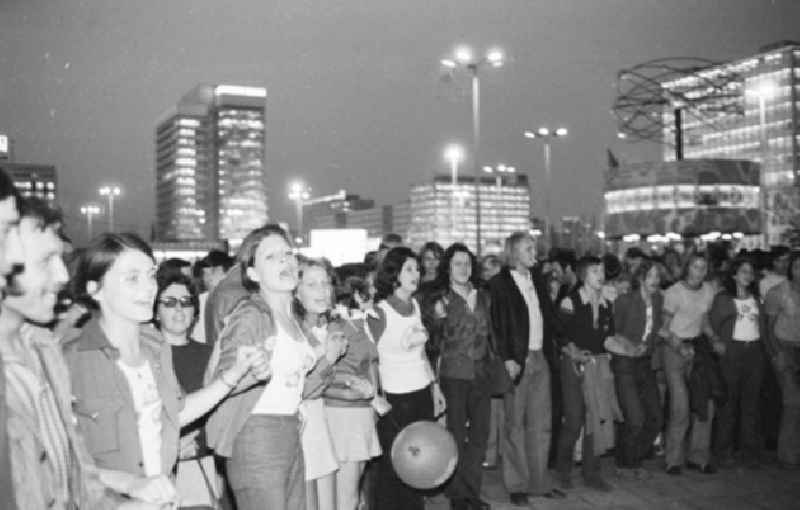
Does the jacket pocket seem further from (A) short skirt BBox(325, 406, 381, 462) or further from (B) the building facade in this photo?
(B) the building facade

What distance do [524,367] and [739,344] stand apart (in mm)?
3045

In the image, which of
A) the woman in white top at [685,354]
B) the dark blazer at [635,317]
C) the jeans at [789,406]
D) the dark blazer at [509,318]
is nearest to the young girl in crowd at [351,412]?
the dark blazer at [509,318]

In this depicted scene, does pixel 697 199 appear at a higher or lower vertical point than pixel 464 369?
higher

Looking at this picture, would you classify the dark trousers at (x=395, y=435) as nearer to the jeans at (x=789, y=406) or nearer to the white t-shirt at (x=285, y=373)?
the white t-shirt at (x=285, y=373)

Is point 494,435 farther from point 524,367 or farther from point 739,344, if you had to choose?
point 739,344

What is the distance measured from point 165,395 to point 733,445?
309 inches

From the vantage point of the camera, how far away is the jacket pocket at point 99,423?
3242 mm

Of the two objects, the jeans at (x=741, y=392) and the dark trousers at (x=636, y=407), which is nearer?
the dark trousers at (x=636, y=407)

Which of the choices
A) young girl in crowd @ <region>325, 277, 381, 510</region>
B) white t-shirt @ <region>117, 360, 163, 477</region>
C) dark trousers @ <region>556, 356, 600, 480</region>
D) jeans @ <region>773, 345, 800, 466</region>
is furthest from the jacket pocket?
jeans @ <region>773, 345, 800, 466</region>

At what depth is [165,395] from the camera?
3.48 m

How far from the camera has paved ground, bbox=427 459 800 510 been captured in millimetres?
7297

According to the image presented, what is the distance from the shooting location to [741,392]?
9039 millimetres

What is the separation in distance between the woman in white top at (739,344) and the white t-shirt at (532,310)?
2.50 m

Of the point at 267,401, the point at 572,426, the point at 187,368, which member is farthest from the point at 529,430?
the point at 267,401
